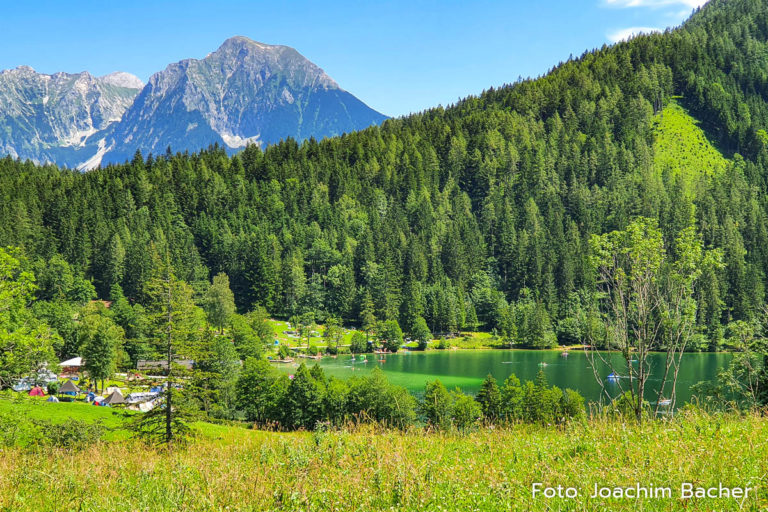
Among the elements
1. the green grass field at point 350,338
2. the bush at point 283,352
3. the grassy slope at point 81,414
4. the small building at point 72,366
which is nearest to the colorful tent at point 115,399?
the grassy slope at point 81,414

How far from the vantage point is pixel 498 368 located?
279ft

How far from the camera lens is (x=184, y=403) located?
27531mm

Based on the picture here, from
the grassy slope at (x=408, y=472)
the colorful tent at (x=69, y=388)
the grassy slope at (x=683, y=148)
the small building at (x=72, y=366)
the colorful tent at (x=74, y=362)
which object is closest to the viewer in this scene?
the grassy slope at (x=408, y=472)

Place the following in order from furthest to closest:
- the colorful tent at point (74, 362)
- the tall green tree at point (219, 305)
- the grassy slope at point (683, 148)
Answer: the grassy slope at point (683, 148) < the tall green tree at point (219, 305) < the colorful tent at point (74, 362)

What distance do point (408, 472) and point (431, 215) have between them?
161 meters

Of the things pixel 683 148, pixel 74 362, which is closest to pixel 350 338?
pixel 74 362

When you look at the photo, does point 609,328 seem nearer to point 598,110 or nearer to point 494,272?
point 494,272

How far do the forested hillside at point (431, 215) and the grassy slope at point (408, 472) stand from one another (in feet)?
348

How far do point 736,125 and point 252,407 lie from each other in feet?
666

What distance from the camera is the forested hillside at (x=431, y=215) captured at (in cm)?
12719

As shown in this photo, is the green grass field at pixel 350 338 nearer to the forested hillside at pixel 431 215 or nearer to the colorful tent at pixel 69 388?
the forested hillside at pixel 431 215

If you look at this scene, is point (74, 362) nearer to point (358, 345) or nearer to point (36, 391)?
point (36, 391)

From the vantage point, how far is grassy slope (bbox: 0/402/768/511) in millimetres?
5184

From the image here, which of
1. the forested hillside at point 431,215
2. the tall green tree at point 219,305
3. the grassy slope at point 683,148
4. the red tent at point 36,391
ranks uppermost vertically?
the grassy slope at point 683,148
